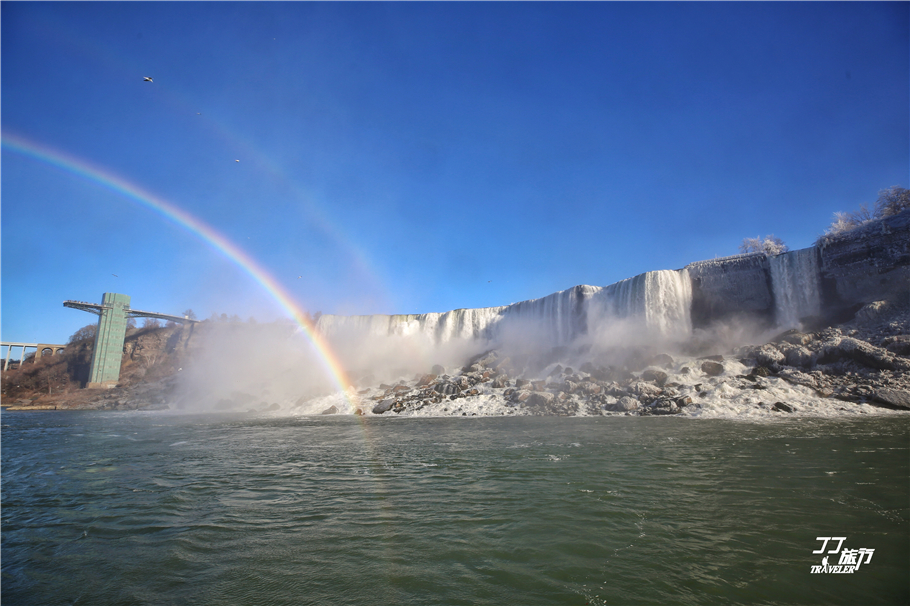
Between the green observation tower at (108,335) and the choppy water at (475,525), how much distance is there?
53.4 m

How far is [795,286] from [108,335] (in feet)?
236

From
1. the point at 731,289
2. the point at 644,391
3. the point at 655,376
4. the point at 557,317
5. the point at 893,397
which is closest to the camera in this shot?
the point at 893,397

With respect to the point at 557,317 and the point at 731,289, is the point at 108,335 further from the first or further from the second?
the point at 731,289

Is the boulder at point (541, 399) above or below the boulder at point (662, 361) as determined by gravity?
below

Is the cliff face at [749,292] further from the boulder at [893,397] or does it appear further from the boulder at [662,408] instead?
the boulder at [662,408]

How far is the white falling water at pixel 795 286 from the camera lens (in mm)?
23391

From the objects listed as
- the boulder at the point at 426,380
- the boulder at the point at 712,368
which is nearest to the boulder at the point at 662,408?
the boulder at the point at 712,368

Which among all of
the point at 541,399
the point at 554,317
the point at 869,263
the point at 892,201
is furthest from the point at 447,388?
the point at 892,201

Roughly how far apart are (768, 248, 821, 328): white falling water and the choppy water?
16331 millimetres

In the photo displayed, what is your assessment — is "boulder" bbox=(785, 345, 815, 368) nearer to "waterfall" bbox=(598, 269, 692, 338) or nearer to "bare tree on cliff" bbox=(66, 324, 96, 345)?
"waterfall" bbox=(598, 269, 692, 338)

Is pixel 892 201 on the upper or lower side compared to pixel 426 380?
upper

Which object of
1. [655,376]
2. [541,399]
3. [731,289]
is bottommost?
[541,399]

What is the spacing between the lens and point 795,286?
78.7 feet

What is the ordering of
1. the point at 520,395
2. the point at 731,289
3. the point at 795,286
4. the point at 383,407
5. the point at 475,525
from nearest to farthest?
the point at 475,525
the point at 520,395
the point at 795,286
the point at 383,407
the point at 731,289
